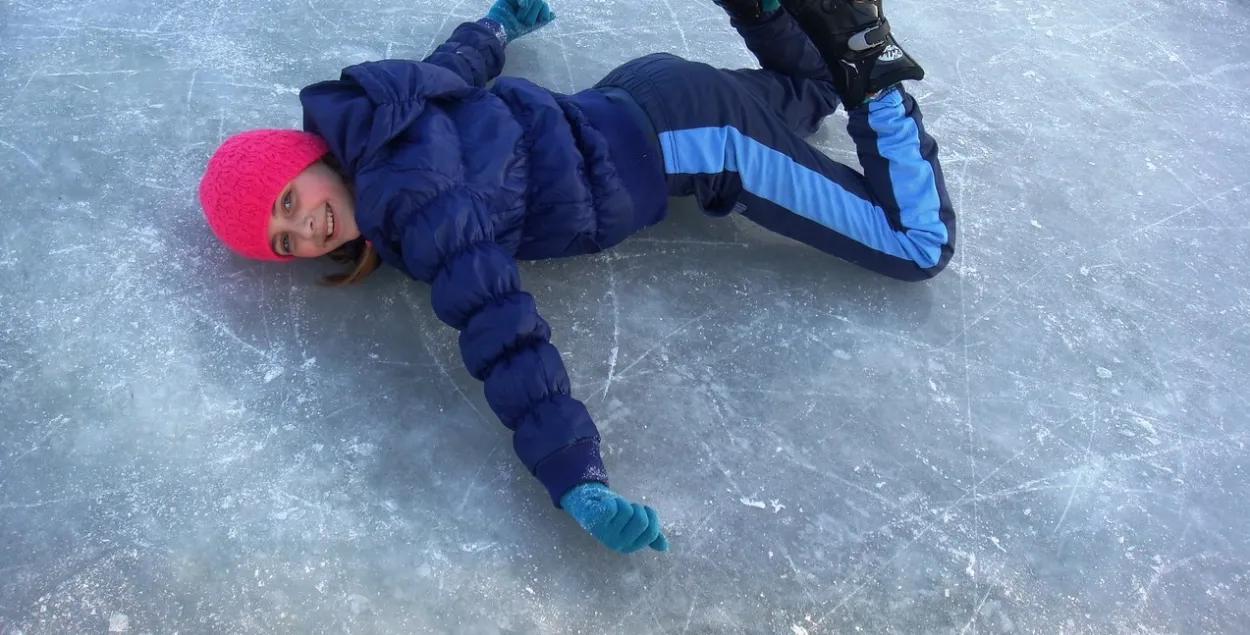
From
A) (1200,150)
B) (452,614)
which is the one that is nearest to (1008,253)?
(1200,150)

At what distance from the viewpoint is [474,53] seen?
1929mm

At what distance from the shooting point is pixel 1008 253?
182 cm

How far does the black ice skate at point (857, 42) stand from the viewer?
5.23 ft

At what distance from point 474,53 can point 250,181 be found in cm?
74

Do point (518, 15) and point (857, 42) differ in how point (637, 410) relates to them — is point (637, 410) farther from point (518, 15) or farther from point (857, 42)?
point (518, 15)

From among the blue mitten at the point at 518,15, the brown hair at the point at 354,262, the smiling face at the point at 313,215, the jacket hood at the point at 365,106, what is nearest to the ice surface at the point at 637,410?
the brown hair at the point at 354,262

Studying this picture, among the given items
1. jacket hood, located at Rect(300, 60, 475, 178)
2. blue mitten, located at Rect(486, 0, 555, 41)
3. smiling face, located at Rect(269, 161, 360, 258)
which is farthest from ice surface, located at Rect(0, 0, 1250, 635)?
blue mitten, located at Rect(486, 0, 555, 41)

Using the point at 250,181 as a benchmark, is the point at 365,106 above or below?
above

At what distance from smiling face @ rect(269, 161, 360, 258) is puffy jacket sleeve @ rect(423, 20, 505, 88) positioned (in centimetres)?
51

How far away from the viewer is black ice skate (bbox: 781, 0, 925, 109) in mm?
1593

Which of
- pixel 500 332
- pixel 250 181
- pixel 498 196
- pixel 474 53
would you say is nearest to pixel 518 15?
pixel 474 53

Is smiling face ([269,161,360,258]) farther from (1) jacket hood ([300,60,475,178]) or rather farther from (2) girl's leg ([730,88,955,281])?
(2) girl's leg ([730,88,955,281])

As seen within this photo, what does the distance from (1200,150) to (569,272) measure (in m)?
1.72

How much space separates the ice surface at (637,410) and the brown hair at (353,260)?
1.4 inches
